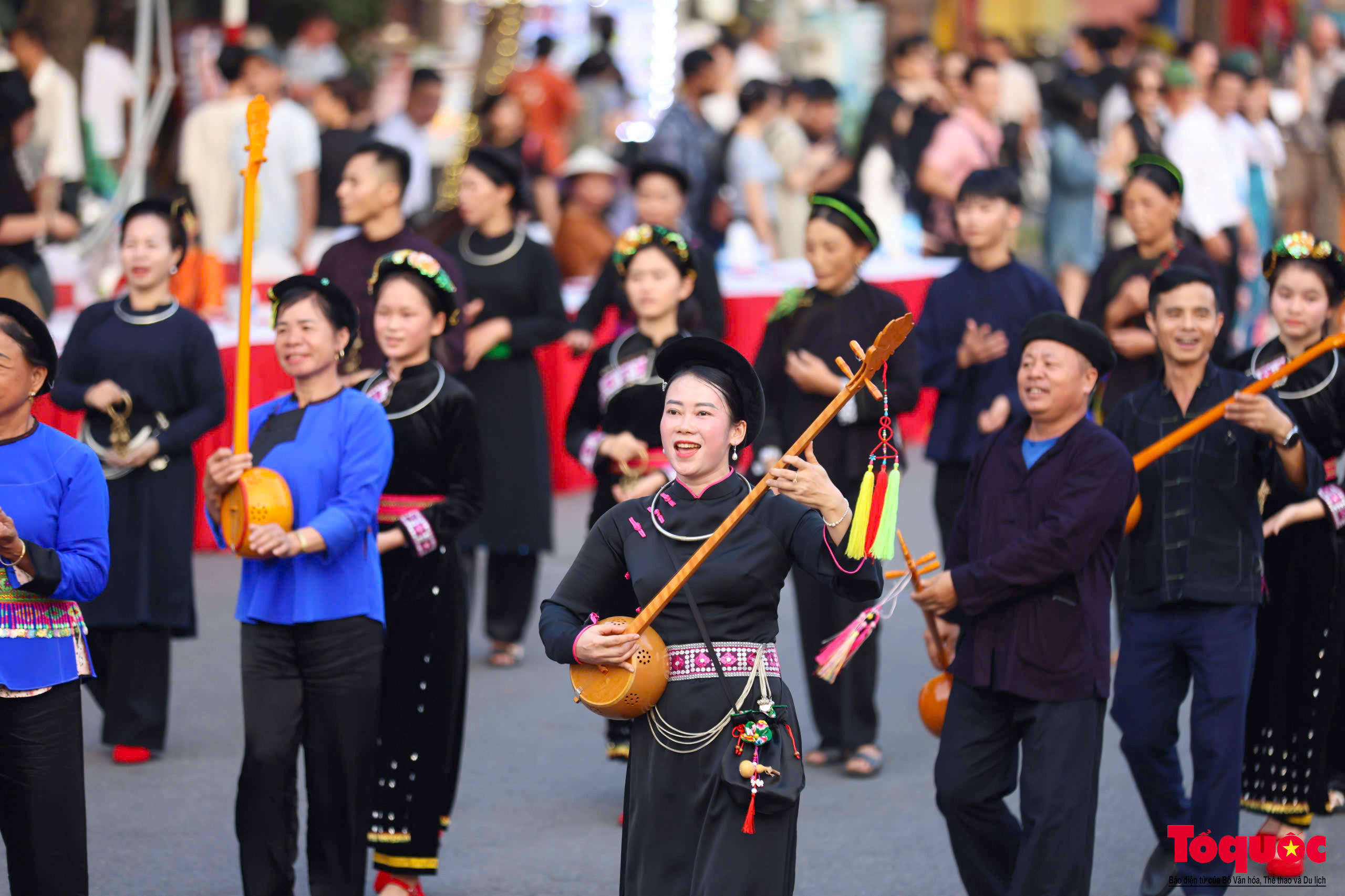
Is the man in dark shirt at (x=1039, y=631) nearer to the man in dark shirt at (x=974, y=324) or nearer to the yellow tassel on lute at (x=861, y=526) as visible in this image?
the yellow tassel on lute at (x=861, y=526)

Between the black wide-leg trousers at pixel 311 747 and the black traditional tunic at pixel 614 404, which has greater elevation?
the black traditional tunic at pixel 614 404

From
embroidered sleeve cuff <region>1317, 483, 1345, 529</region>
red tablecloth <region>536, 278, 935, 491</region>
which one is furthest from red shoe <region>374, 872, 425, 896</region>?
red tablecloth <region>536, 278, 935, 491</region>

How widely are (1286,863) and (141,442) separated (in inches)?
168

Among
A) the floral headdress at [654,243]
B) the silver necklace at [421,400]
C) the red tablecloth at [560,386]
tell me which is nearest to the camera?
the silver necklace at [421,400]

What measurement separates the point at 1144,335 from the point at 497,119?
5760 mm

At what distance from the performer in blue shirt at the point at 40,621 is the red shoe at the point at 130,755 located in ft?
7.66

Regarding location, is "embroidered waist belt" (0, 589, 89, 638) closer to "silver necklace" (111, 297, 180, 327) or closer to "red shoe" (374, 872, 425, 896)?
"red shoe" (374, 872, 425, 896)

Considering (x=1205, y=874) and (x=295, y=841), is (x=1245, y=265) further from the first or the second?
(x=295, y=841)

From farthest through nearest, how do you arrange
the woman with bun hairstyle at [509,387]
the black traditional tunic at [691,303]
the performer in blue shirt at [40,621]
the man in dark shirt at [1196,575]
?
1. the woman with bun hairstyle at [509,387]
2. the black traditional tunic at [691,303]
3. the man in dark shirt at [1196,575]
4. the performer in blue shirt at [40,621]

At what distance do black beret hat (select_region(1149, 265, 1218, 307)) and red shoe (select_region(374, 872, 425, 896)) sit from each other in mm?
2873

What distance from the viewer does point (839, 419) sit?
7047 mm

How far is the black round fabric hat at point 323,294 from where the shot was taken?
5.35 meters

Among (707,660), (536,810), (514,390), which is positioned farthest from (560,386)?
(707,660)

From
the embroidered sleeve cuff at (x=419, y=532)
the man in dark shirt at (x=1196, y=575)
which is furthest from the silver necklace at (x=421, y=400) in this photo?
the man in dark shirt at (x=1196, y=575)
